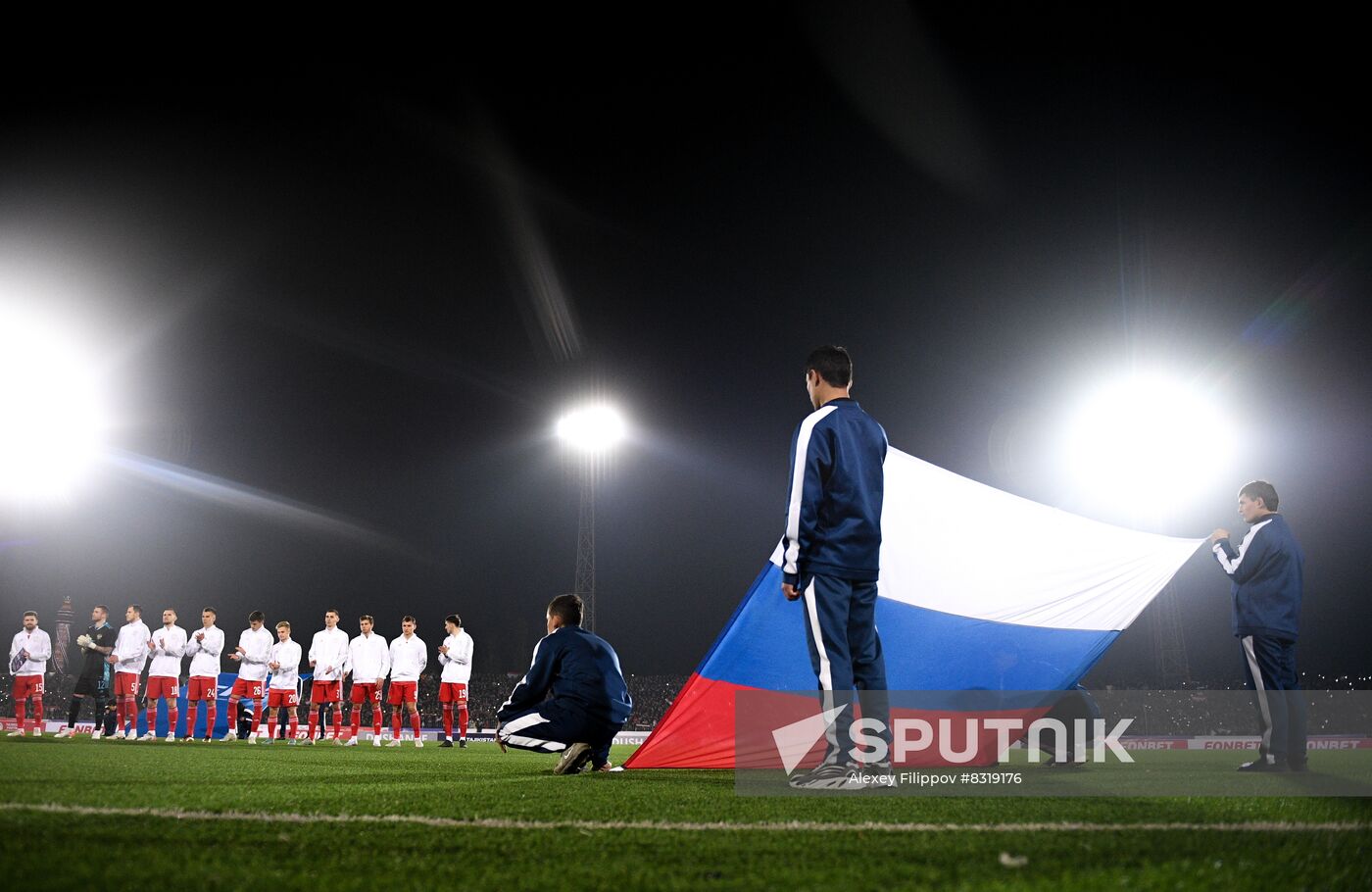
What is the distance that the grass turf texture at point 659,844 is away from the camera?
2.08m

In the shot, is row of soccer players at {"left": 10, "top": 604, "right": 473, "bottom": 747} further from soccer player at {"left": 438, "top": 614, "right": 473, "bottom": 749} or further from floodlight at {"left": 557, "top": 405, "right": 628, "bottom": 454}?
floodlight at {"left": 557, "top": 405, "right": 628, "bottom": 454}

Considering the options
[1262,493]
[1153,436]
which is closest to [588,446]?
[1153,436]

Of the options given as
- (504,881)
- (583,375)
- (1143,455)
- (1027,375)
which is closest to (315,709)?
(583,375)

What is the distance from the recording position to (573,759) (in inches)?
225

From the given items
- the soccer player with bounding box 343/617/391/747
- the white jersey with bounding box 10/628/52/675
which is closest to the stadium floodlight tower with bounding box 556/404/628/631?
the soccer player with bounding box 343/617/391/747

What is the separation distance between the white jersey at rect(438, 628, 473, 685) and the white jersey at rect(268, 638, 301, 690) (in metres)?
2.25

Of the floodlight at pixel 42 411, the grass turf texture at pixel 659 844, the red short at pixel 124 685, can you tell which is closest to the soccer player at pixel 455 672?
the red short at pixel 124 685

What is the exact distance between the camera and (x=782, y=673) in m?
6.56

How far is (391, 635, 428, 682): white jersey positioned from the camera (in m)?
14.2

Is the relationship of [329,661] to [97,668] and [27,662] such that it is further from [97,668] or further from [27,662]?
[27,662]

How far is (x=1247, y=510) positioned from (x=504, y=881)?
591 centimetres

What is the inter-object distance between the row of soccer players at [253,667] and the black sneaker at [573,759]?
824 centimetres

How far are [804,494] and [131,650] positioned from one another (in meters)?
13.0

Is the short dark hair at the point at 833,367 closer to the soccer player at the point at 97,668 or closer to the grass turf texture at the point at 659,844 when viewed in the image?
the grass turf texture at the point at 659,844
